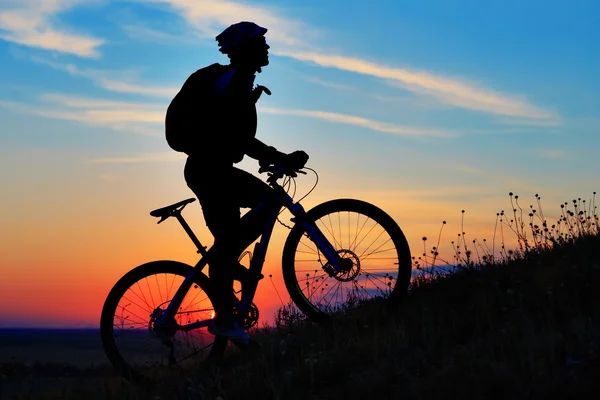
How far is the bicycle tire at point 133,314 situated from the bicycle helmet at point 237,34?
6.99 ft

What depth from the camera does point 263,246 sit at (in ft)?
25.3

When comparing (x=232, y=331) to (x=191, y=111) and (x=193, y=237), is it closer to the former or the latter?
(x=193, y=237)

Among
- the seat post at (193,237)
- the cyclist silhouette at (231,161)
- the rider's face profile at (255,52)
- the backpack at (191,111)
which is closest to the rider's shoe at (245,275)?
the cyclist silhouette at (231,161)

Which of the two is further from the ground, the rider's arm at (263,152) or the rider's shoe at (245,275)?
the rider's arm at (263,152)

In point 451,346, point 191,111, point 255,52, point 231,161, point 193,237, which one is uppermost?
point 255,52

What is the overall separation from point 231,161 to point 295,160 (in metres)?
0.60

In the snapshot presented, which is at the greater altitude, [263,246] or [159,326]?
[263,246]

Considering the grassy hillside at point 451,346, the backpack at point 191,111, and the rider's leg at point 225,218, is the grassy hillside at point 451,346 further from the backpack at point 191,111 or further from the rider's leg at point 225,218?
the backpack at point 191,111

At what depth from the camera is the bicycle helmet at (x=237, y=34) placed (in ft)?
24.5

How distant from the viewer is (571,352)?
581 cm

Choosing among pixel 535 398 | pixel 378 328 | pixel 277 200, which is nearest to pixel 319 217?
pixel 277 200

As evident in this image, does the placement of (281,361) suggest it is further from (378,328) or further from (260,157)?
(260,157)

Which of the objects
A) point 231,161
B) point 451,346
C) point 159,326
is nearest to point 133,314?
point 159,326

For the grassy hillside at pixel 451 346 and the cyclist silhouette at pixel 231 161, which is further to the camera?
the cyclist silhouette at pixel 231 161
